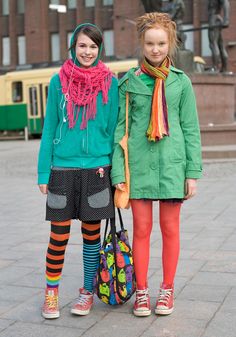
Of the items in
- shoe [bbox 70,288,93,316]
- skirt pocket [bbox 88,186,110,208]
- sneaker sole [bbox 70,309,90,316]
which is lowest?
sneaker sole [bbox 70,309,90,316]

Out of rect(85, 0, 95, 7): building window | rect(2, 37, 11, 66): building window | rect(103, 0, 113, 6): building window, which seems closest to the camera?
rect(103, 0, 113, 6): building window

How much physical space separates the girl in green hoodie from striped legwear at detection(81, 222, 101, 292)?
118mm

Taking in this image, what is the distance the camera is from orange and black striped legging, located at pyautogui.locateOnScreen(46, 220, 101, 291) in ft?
11.3

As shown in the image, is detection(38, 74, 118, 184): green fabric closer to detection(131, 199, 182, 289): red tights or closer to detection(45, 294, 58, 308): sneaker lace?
detection(131, 199, 182, 289): red tights

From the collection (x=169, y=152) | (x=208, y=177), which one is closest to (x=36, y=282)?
(x=169, y=152)

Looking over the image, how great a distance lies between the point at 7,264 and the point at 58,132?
1.92m

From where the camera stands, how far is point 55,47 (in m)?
43.4

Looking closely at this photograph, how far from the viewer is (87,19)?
140ft

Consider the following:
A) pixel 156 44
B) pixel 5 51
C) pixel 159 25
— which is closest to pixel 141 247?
pixel 156 44

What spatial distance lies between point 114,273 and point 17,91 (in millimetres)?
26036

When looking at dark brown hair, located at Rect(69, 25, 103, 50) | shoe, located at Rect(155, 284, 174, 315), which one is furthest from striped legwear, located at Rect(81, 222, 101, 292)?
dark brown hair, located at Rect(69, 25, 103, 50)

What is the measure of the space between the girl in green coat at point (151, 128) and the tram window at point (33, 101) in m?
24.8

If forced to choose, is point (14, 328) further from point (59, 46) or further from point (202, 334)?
point (59, 46)

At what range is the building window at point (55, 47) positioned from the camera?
43.2m
